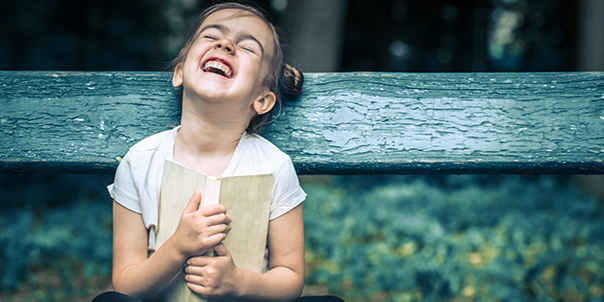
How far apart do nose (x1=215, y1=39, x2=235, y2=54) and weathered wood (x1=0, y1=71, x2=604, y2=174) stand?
273 mm

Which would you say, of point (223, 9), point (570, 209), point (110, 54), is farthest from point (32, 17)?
point (570, 209)

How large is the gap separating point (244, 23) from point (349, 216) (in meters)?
3.00

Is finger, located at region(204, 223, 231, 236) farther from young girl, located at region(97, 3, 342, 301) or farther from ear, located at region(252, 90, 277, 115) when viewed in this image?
ear, located at region(252, 90, 277, 115)

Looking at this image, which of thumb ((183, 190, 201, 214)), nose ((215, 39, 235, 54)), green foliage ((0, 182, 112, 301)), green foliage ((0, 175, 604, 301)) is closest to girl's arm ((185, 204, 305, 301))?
thumb ((183, 190, 201, 214))

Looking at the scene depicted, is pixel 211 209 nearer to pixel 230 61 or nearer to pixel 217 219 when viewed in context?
pixel 217 219

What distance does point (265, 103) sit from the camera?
1.19 meters

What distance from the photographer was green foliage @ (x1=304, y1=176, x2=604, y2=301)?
107 inches

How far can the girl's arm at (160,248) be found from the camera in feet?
3.25

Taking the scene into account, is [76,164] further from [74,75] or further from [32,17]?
[32,17]

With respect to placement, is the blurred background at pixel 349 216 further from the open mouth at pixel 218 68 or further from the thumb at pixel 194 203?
the thumb at pixel 194 203

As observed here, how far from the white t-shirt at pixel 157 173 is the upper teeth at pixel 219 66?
0.66 feet

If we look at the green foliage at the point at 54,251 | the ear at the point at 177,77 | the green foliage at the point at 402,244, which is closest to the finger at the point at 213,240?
the ear at the point at 177,77

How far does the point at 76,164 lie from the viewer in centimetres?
121

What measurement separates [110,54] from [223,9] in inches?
184
